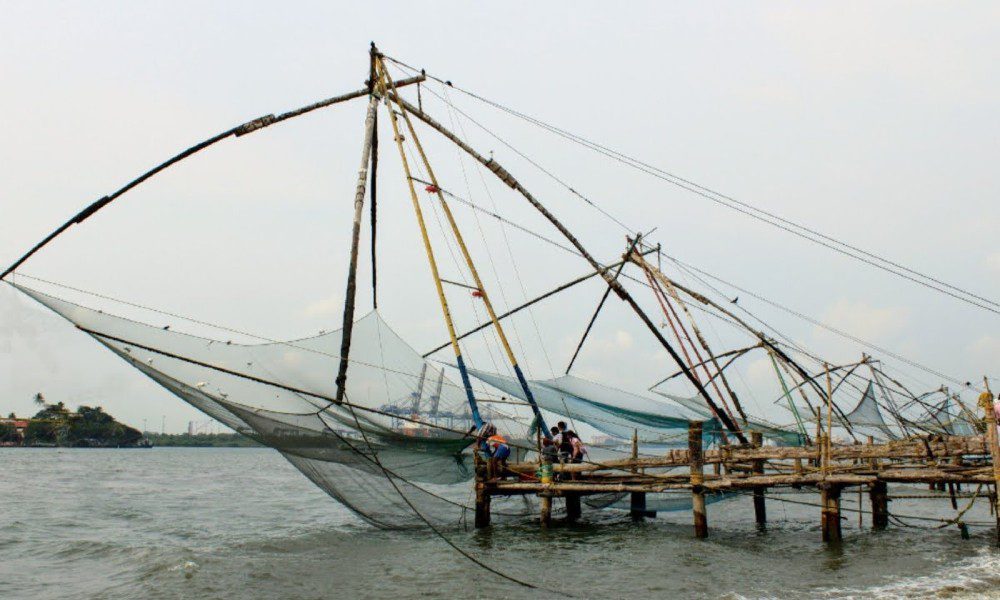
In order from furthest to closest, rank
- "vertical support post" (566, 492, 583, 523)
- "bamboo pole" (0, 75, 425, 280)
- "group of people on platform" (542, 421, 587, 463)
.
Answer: "vertical support post" (566, 492, 583, 523) → "group of people on platform" (542, 421, 587, 463) → "bamboo pole" (0, 75, 425, 280)

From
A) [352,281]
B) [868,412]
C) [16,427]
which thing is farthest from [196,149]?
[16,427]

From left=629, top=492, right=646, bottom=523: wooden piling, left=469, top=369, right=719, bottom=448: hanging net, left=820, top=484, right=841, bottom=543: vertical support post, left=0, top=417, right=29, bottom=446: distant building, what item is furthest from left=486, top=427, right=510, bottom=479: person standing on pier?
left=0, top=417, right=29, bottom=446: distant building

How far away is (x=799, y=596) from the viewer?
7879 millimetres

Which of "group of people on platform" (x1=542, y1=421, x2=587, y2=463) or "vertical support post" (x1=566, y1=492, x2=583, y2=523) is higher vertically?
"group of people on platform" (x1=542, y1=421, x2=587, y2=463)

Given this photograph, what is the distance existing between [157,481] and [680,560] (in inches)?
1172

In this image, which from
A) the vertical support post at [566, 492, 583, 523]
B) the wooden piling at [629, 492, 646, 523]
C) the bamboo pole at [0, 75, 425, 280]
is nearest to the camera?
the bamboo pole at [0, 75, 425, 280]

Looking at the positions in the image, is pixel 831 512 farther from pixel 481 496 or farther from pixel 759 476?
pixel 481 496

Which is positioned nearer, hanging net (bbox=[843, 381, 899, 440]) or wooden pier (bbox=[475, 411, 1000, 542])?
wooden pier (bbox=[475, 411, 1000, 542])

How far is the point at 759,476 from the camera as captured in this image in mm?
10891

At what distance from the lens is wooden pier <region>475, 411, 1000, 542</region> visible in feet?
33.9

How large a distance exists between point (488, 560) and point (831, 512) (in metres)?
5.24

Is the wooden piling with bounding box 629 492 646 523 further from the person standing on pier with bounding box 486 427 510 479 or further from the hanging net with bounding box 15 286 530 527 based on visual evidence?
the person standing on pier with bounding box 486 427 510 479

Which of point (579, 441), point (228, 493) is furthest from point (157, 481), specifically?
point (579, 441)

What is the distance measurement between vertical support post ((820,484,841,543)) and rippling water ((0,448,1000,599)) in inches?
8.5
